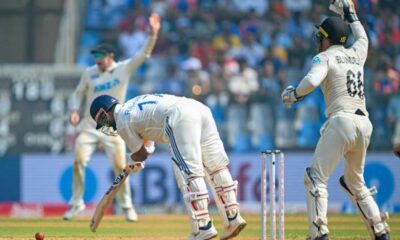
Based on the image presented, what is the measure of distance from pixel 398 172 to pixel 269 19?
18.3ft

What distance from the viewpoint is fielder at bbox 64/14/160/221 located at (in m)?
15.1

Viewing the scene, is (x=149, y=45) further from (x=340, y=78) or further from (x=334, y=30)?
(x=340, y=78)

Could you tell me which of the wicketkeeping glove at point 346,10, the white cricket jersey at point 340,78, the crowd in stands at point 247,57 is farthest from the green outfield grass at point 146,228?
the crowd in stands at point 247,57

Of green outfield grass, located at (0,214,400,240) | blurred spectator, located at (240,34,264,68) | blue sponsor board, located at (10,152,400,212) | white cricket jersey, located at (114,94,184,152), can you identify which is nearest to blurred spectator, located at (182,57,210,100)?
blurred spectator, located at (240,34,264,68)

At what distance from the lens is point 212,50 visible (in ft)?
73.7

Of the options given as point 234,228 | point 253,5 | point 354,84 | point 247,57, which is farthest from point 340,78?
point 253,5

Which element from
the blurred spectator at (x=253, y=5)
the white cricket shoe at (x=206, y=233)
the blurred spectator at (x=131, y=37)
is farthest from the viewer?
the blurred spectator at (x=253, y=5)

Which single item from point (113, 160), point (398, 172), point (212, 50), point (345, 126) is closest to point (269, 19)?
point (212, 50)

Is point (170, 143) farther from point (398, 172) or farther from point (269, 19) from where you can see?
point (269, 19)

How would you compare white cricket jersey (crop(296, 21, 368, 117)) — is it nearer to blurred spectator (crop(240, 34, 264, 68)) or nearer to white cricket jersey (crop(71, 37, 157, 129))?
white cricket jersey (crop(71, 37, 157, 129))

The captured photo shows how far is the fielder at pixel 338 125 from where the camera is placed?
33.6 feet

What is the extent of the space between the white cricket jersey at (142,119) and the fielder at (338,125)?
3.94 ft

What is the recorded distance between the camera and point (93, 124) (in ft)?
51.2

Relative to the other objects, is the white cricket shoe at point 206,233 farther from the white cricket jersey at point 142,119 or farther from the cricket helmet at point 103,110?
the cricket helmet at point 103,110
